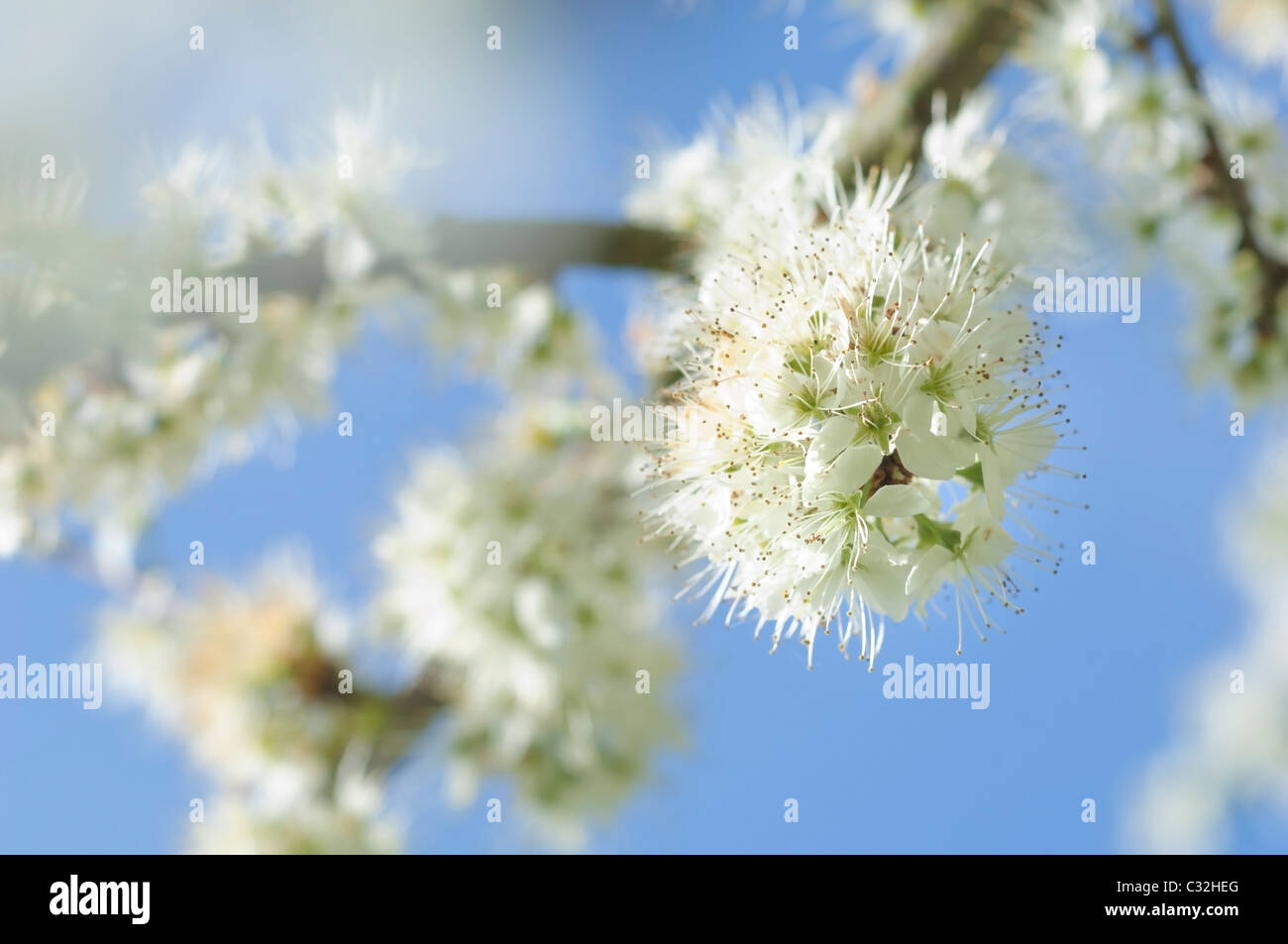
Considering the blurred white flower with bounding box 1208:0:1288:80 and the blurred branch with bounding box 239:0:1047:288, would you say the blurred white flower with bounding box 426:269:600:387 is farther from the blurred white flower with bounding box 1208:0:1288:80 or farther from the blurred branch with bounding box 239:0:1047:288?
the blurred white flower with bounding box 1208:0:1288:80

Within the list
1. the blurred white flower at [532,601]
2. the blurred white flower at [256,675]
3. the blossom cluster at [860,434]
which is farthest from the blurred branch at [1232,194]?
the blurred white flower at [256,675]

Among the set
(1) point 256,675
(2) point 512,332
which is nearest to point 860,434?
(2) point 512,332

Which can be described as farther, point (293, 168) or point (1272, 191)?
point (1272, 191)

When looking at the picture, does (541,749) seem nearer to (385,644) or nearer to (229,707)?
(385,644)

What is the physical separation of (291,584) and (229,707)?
1.55 feet

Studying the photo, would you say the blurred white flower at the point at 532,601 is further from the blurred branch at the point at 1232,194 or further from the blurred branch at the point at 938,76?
the blurred branch at the point at 1232,194

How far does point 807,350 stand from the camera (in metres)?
1.29

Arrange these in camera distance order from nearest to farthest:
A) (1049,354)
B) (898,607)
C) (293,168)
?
(898,607)
(1049,354)
(293,168)

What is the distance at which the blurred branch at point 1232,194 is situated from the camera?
239 centimetres

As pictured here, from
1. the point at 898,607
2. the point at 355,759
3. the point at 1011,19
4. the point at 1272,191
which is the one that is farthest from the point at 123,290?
the point at 1272,191

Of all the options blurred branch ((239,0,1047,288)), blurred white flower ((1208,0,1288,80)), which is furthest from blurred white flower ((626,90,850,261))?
blurred white flower ((1208,0,1288,80))

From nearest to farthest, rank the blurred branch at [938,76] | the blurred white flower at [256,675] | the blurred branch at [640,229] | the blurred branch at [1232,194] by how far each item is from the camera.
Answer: the blurred branch at [938,76], the blurred branch at [640,229], the blurred branch at [1232,194], the blurred white flower at [256,675]

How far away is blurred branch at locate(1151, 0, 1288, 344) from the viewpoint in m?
2.39

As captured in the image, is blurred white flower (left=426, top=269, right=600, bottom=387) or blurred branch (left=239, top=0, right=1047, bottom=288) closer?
blurred branch (left=239, top=0, right=1047, bottom=288)
